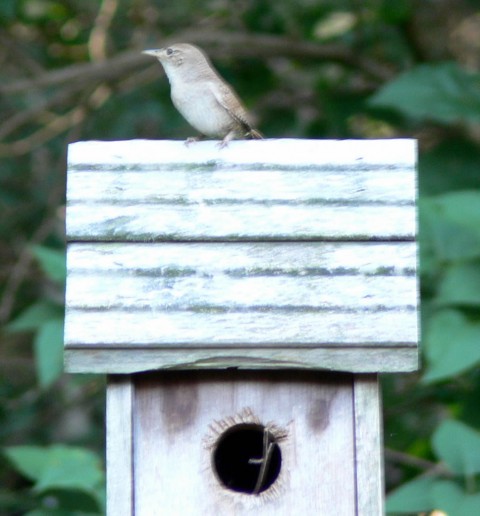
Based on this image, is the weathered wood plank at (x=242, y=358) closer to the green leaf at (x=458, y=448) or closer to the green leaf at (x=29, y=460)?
the green leaf at (x=458, y=448)

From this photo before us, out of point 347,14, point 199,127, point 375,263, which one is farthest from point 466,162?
point 375,263

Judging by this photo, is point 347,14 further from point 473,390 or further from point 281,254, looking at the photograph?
point 281,254

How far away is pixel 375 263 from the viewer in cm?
223

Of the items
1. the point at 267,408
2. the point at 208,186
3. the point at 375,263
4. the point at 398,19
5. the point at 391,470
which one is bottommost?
the point at 391,470

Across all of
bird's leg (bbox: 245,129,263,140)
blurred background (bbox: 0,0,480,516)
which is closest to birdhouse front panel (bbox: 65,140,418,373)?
bird's leg (bbox: 245,129,263,140)

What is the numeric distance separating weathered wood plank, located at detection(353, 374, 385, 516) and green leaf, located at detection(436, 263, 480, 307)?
2.57 feet

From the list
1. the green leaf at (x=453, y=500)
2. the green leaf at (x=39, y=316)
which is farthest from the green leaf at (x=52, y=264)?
the green leaf at (x=453, y=500)

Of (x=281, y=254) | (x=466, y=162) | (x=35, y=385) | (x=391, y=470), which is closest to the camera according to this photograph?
(x=281, y=254)

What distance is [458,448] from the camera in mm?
2783

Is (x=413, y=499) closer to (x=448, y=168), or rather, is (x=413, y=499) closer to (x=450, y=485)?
(x=450, y=485)

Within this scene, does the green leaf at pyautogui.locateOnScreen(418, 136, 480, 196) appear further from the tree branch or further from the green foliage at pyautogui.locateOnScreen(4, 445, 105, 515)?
the green foliage at pyautogui.locateOnScreen(4, 445, 105, 515)

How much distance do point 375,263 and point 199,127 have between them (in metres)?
0.91

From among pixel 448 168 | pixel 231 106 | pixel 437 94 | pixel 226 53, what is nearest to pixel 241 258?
pixel 231 106

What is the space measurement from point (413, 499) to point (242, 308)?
2.87 ft
